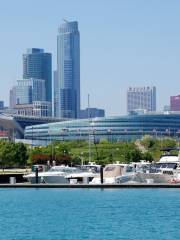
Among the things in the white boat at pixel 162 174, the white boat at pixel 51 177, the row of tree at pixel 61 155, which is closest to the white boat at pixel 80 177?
the white boat at pixel 51 177

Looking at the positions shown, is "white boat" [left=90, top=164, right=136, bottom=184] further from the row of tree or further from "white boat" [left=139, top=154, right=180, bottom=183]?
the row of tree

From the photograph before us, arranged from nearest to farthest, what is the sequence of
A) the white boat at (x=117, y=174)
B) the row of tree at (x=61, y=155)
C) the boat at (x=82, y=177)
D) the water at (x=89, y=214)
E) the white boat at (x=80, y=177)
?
the water at (x=89, y=214), the white boat at (x=117, y=174), the boat at (x=82, y=177), the white boat at (x=80, y=177), the row of tree at (x=61, y=155)

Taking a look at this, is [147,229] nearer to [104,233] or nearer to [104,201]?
[104,233]

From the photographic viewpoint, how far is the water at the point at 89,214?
4398 cm

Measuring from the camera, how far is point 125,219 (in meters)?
50.4

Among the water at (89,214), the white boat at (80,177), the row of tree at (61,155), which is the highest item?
the row of tree at (61,155)

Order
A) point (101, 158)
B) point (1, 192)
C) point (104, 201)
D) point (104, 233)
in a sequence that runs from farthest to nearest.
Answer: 1. point (101, 158)
2. point (1, 192)
3. point (104, 201)
4. point (104, 233)

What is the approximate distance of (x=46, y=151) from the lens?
432 feet

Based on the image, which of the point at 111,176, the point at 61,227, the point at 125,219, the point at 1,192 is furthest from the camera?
the point at 111,176

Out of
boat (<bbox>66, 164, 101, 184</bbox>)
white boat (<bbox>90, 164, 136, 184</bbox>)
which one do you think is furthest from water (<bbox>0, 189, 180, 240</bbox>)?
boat (<bbox>66, 164, 101, 184</bbox>)

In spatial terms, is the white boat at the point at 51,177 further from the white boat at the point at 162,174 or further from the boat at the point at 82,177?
the white boat at the point at 162,174

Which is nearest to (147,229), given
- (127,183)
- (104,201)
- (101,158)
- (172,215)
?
(172,215)

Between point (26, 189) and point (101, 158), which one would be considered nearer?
point (26, 189)

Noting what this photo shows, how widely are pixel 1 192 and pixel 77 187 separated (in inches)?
258
